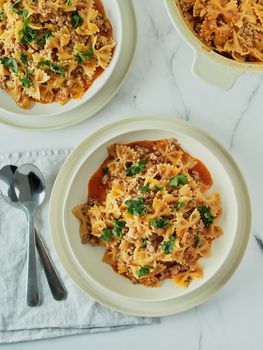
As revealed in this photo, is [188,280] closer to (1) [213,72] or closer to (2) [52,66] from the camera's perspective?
(1) [213,72]

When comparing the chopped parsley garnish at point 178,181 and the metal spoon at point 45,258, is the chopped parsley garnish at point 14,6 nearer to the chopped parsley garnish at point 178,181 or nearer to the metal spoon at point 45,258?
the metal spoon at point 45,258

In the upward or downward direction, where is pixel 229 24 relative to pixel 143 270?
upward

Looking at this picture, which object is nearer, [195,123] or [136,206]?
[136,206]

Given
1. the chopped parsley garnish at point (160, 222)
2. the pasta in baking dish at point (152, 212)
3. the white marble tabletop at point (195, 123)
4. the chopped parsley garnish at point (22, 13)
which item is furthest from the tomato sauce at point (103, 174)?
the chopped parsley garnish at point (22, 13)

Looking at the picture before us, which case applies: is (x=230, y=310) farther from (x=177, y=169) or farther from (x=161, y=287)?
(x=177, y=169)

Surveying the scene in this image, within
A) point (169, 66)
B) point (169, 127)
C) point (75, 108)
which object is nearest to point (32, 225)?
point (75, 108)

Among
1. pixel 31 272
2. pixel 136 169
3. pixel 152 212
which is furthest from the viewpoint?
pixel 31 272

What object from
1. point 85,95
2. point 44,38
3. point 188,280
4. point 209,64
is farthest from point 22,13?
point 188,280

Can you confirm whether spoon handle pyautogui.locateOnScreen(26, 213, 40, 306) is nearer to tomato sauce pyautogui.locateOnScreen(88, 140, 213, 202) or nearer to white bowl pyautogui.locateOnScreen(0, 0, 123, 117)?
tomato sauce pyautogui.locateOnScreen(88, 140, 213, 202)

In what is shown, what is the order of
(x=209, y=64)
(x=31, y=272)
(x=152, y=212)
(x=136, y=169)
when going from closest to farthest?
1. (x=209, y=64)
2. (x=152, y=212)
3. (x=136, y=169)
4. (x=31, y=272)
